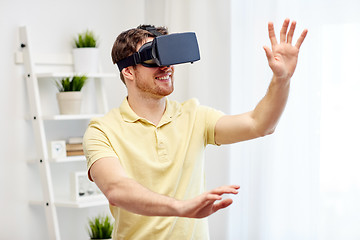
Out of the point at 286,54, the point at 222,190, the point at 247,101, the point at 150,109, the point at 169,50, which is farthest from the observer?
the point at 247,101

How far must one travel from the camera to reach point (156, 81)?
1899mm

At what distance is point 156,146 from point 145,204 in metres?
0.40

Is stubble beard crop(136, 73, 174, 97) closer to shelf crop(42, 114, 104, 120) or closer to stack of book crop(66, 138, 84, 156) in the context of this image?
shelf crop(42, 114, 104, 120)

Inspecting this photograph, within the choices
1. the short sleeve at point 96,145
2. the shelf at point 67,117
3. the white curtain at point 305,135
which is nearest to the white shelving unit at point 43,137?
the shelf at point 67,117

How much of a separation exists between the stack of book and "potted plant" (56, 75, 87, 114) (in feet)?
0.61

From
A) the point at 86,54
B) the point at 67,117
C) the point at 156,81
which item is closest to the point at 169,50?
the point at 156,81

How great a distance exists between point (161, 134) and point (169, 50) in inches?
10.8

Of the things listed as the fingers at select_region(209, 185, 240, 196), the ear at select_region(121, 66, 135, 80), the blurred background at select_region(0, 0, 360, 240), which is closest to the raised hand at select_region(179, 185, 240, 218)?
the fingers at select_region(209, 185, 240, 196)

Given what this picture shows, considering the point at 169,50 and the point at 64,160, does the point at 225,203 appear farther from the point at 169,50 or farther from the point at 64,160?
the point at 64,160

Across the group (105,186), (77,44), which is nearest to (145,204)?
(105,186)

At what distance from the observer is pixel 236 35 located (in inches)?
132

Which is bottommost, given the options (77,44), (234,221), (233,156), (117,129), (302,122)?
(234,221)

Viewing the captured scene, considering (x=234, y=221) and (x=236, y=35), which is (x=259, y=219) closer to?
(x=234, y=221)

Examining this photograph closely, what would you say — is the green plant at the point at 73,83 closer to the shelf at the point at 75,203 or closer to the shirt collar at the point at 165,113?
the shelf at the point at 75,203
